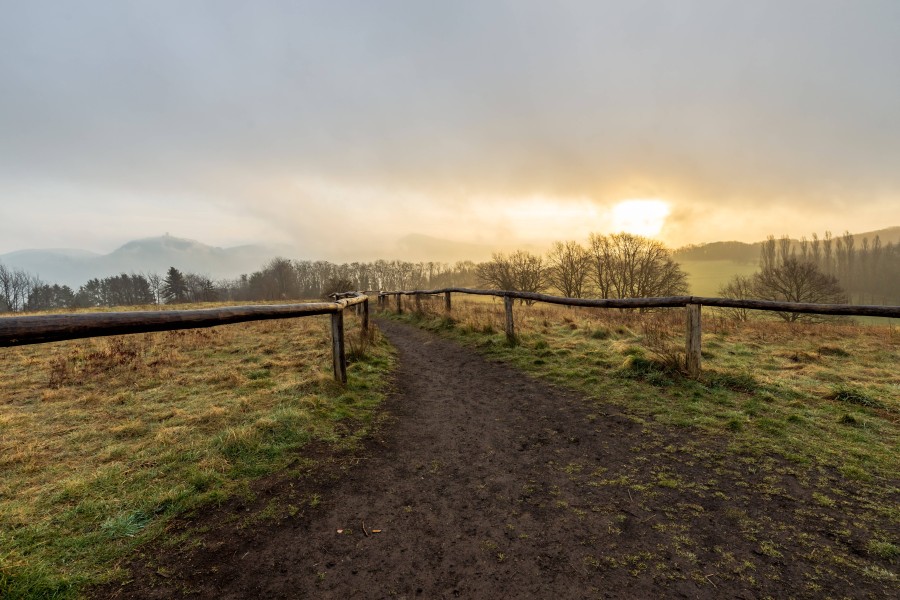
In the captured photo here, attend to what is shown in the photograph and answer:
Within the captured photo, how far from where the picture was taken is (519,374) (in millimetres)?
6277

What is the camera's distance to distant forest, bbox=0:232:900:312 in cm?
3903

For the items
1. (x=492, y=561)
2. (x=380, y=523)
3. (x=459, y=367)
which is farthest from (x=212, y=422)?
(x=459, y=367)

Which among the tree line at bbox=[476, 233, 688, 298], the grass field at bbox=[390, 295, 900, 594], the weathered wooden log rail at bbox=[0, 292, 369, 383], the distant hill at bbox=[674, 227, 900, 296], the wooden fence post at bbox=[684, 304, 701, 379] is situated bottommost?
the grass field at bbox=[390, 295, 900, 594]

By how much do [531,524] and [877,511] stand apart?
2352 mm

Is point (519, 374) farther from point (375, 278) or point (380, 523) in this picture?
point (375, 278)

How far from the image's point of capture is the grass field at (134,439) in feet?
7.38

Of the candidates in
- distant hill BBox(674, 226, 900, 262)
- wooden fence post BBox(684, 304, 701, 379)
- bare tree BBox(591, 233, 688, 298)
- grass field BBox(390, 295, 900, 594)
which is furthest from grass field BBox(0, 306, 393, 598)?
distant hill BBox(674, 226, 900, 262)

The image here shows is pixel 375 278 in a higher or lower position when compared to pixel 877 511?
higher

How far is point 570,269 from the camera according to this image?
3888 cm

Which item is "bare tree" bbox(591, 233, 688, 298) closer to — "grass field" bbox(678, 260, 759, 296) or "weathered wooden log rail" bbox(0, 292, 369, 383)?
"weathered wooden log rail" bbox(0, 292, 369, 383)

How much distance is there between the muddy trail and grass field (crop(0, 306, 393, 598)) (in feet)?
1.11

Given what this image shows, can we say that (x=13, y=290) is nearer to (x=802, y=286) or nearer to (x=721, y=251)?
(x=802, y=286)

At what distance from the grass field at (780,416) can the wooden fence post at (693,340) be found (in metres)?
0.17

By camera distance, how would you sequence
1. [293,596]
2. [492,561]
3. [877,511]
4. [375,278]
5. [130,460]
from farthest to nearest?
[375,278], [130,460], [877,511], [492,561], [293,596]
